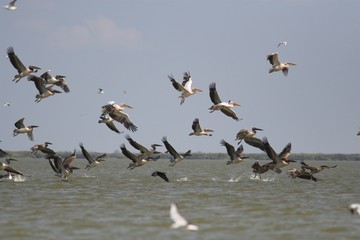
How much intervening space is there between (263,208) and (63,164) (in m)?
8.83

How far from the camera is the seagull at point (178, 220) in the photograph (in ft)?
46.1

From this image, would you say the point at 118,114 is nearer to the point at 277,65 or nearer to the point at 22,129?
the point at 22,129

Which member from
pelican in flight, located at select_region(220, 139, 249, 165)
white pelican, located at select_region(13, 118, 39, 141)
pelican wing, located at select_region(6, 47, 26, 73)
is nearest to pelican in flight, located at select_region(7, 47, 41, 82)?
pelican wing, located at select_region(6, 47, 26, 73)

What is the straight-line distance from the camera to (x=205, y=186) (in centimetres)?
3091

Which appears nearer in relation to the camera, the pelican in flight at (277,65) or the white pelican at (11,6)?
the white pelican at (11,6)

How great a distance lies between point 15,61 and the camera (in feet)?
75.8

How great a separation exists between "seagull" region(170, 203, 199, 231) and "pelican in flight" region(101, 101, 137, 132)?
26.0 feet

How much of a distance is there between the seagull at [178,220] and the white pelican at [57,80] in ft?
32.2

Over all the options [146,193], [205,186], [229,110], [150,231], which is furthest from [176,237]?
[205,186]

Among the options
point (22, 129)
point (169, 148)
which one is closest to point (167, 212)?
point (169, 148)

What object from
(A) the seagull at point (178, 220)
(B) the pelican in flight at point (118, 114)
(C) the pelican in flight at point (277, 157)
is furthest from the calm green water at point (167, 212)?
(B) the pelican in flight at point (118, 114)

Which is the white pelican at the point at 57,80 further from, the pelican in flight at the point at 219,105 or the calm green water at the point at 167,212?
the pelican in flight at the point at 219,105

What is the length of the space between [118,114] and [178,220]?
10.4 meters

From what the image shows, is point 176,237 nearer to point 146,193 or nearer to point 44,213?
point 44,213
